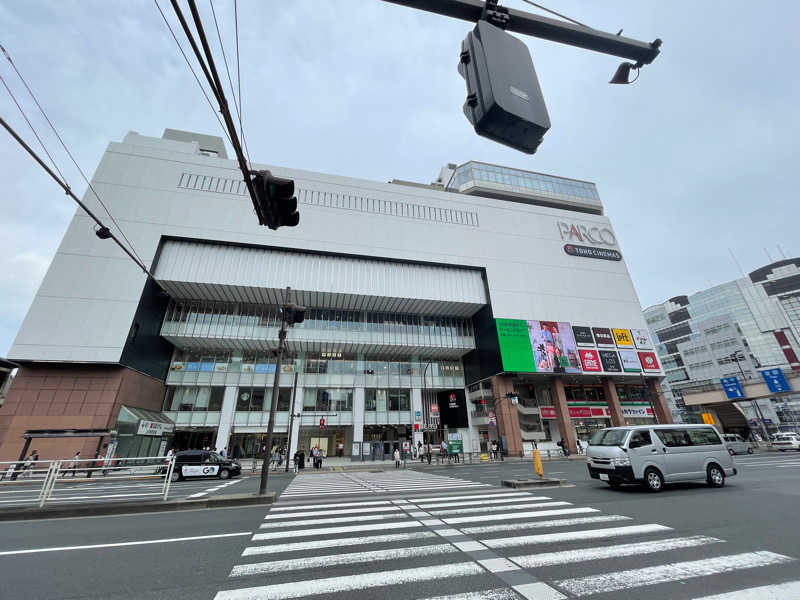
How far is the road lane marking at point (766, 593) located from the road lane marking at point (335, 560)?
3.22 meters

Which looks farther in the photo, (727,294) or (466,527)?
(727,294)

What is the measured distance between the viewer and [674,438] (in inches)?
417

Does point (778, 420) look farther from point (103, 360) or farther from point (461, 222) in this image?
point (103, 360)

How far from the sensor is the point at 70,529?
7.01 meters

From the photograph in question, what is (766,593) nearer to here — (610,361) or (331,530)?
(331,530)

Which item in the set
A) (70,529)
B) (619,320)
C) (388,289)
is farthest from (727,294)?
(70,529)

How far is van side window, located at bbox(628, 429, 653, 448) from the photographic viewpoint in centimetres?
1023

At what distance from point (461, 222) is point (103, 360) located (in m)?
39.7

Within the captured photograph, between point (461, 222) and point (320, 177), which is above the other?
point (320, 177)

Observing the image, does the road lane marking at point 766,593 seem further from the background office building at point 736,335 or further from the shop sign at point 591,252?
the background office building at point 736,335

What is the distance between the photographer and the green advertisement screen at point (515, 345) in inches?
1351

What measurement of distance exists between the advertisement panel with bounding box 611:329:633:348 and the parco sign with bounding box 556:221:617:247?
45.1 ft

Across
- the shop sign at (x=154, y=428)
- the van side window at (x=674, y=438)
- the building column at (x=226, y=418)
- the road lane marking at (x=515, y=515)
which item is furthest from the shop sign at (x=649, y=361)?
the shop sign at (x=154, y=428)

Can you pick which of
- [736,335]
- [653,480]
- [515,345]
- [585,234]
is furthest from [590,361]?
[736,335]
